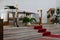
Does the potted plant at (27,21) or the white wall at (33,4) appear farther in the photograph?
the white wall at (33,4)

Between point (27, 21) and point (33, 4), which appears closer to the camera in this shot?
point (27, 21)

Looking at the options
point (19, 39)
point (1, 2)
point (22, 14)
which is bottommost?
point (19, 39)

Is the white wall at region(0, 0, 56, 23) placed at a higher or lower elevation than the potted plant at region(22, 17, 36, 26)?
higher

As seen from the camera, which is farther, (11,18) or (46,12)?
(46,12)

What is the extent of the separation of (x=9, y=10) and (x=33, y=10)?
2290 mm

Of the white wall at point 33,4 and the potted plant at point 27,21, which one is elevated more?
the white wall at point 33,4

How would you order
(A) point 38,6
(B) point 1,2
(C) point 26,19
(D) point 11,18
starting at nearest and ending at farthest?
(C) point 26,19 < (D) point 11,18 < (B) point 1,2 < (A) point 38,6

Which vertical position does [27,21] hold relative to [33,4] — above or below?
below

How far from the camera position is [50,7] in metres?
10.3

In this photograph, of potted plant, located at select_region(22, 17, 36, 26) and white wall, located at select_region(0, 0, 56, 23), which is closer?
potted plant, located at select_region(22, 17, 36, 26)

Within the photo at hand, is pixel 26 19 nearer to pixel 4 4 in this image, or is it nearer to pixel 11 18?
pixel 11 18

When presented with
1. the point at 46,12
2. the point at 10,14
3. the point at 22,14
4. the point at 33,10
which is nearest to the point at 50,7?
the point at 46,12

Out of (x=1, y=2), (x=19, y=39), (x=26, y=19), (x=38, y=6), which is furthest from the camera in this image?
(x=38, y=6)

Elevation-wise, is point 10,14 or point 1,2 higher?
point 1,2
